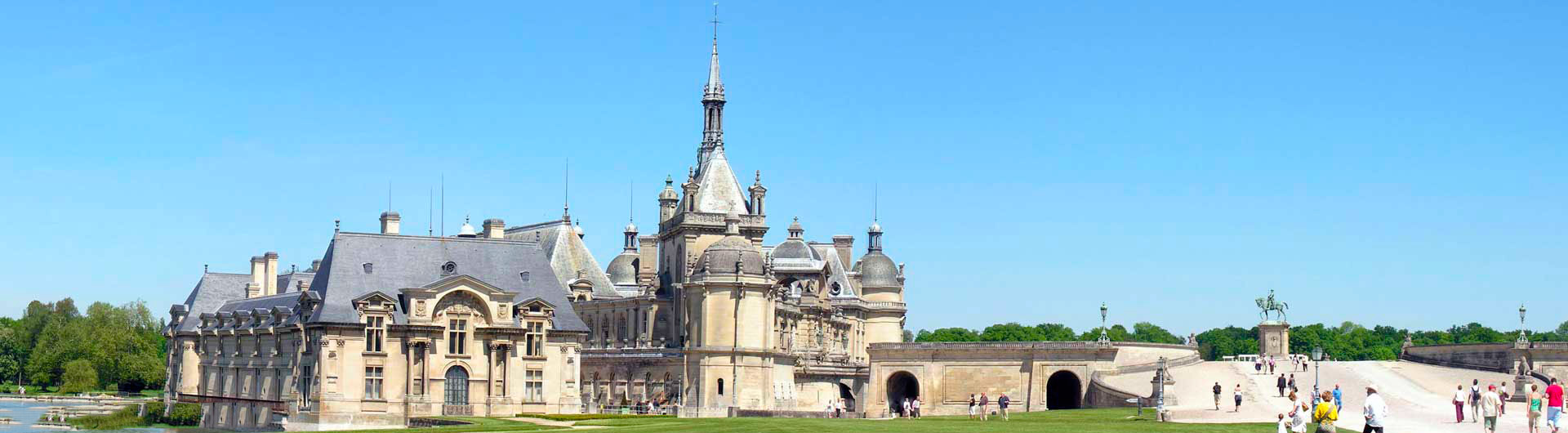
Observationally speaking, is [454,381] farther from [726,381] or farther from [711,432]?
[711,432]

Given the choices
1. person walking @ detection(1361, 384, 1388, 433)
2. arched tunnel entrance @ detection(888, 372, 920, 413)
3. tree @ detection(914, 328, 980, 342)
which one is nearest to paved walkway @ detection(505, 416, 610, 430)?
person walking @ detection(1361, 384, 1388, 433)

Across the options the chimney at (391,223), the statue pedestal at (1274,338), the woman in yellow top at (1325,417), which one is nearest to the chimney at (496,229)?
the chimney at (391,223)

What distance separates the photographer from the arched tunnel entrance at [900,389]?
119312mm

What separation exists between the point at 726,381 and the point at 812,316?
17.0 meters

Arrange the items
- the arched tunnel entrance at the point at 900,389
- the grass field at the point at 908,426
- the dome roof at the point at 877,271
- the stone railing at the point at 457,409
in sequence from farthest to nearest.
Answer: the dome roof at the point at 877,271 → the arched tunnel entrance at the point at 900,389 → the stone railing at the point at 457,409 → the grass field at the point at 908,426

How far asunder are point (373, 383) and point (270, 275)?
28.8 m

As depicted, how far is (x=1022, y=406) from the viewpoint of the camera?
110250 millimetres

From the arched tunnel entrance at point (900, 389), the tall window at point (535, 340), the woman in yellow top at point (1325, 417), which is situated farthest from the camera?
the arched tunnel entrance at point (900, 389)

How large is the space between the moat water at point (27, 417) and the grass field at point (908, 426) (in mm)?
24714

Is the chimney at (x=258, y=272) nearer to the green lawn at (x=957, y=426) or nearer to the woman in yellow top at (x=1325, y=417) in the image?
the green lawn at (x=957, y=426)

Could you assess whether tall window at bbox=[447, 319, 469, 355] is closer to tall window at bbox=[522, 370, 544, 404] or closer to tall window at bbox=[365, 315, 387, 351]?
tall window at bbox=[365, 315, 387, 351]

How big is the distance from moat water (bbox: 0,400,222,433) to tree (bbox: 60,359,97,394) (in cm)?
602

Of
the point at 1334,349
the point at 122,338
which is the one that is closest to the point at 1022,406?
the point at 122,338

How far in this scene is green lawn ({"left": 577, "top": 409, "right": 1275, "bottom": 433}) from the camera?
55.5m
